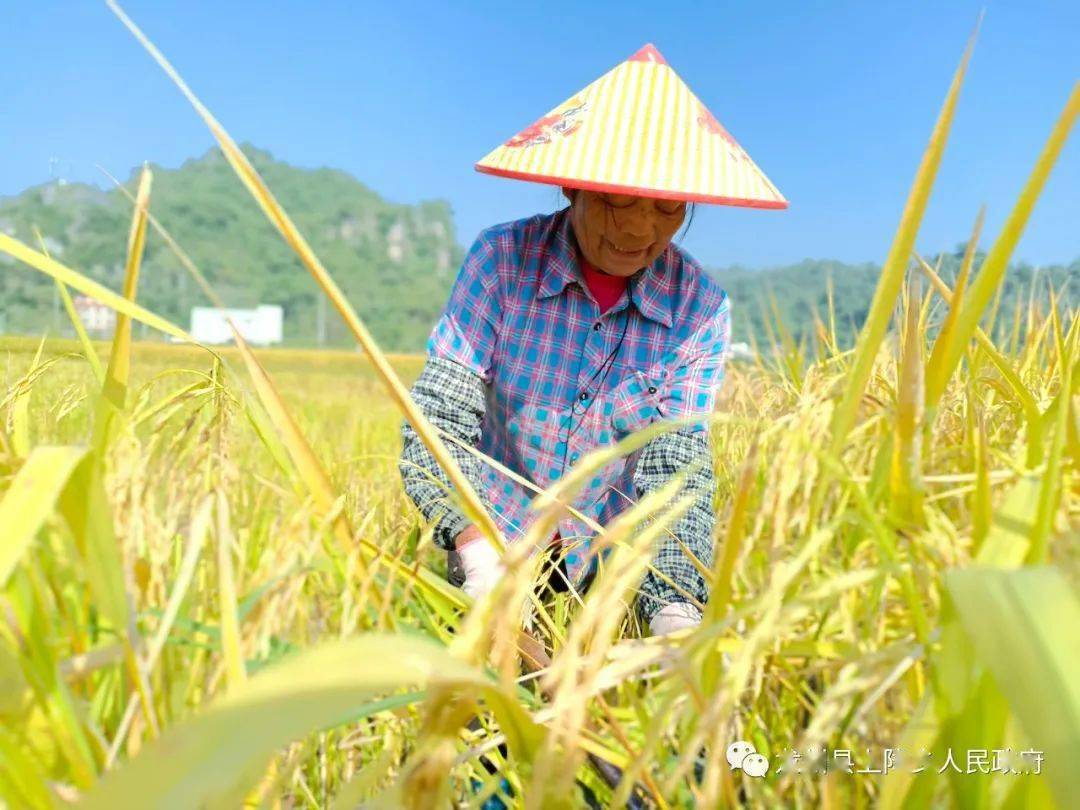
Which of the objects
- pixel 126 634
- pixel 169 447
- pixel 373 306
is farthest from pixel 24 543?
pixel 373 306

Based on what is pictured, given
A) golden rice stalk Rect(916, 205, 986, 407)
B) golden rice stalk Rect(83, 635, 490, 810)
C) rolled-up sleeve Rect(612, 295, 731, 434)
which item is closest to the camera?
golden rice stalk Rect(83, 635, 490, 810)

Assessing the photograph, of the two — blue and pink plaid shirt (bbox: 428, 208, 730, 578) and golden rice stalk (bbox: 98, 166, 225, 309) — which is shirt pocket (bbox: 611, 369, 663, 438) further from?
golden rice stalk (bbox: 98, 166, 225, 309)

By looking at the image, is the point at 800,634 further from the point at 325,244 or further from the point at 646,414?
the point at 325,244

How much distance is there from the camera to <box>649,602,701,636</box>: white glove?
1202 millimetres

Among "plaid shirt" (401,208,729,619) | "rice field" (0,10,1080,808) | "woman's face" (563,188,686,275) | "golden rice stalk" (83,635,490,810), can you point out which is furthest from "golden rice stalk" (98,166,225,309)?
"plaid shirt" (401,208,729,619)

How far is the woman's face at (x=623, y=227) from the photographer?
1.65 m

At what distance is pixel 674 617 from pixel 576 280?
0.91 metres

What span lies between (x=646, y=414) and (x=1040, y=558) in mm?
1444

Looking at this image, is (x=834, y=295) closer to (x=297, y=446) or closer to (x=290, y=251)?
(x=297, y=446)

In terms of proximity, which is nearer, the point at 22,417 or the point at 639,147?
the point at 22,417

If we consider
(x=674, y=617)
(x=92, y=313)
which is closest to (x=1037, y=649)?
(x=674, y=617)

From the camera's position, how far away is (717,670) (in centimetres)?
56

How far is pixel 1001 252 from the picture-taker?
60 cm

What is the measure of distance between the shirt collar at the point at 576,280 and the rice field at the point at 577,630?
117 centimetres
